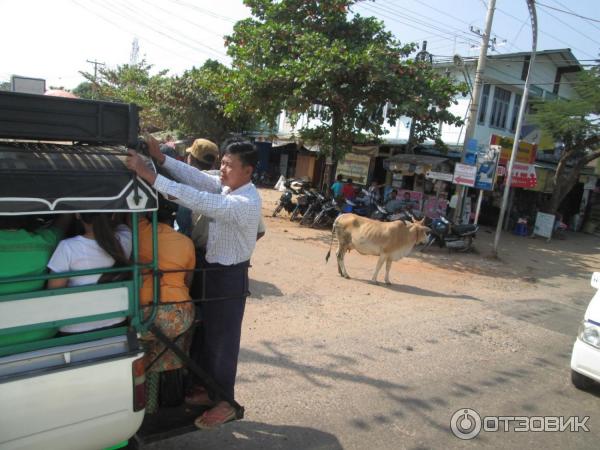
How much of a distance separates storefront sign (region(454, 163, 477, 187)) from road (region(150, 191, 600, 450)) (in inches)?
133

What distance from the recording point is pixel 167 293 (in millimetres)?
2635

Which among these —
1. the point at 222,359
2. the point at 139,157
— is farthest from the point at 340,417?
the point at 139,157

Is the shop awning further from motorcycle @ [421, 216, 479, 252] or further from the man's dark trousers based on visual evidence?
the man's dark trousers

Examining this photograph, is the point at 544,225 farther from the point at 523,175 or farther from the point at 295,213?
the point at 295,213

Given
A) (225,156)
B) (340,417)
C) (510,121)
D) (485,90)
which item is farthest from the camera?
(510,121)

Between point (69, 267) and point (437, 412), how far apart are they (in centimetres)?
330

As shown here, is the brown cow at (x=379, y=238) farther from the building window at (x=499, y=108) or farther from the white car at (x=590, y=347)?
the building window at (x=499, y=108)

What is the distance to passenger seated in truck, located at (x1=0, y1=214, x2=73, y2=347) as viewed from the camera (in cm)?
205

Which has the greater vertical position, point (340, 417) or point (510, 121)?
point (510, 121)

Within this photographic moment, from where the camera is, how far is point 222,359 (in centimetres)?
296

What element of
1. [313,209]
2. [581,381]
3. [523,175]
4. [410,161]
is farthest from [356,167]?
[581,381]

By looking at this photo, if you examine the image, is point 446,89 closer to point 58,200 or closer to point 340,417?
point 340,417

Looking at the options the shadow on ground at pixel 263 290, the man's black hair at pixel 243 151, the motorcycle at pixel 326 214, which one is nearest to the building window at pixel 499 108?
the motorcycle at pixel 326 214

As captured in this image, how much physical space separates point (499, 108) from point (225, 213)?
21.7 metres
